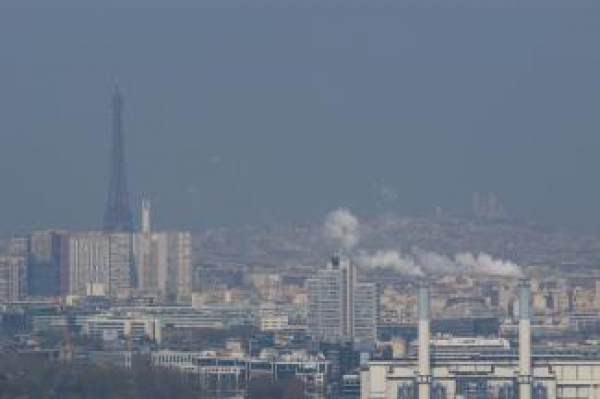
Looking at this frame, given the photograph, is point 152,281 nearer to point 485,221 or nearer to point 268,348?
point 485,221

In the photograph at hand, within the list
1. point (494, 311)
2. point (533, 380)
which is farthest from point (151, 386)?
point (494, 311)

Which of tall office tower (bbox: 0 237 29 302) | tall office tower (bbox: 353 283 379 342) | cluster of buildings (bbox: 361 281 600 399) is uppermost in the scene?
tall office tower (bbox: 0 237 29 302)

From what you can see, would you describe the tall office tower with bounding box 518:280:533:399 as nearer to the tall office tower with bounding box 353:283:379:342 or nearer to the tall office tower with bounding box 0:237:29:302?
the tall office tower with bounding box 353:283:379:342

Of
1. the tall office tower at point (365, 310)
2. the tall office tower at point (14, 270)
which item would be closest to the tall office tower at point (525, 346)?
the tall office tower at point (365, 310)

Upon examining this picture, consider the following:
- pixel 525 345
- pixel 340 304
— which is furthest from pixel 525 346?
pixel 340 304

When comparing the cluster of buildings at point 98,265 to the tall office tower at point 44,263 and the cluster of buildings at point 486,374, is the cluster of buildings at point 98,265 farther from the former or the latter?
the cluster of buildings at point 486,374

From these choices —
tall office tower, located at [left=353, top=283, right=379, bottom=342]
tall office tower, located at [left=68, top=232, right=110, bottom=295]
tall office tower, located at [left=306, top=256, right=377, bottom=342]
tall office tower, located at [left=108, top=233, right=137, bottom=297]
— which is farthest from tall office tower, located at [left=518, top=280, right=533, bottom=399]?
tall office tower, located at [left=108, top=233, right=137, bottom=297]
